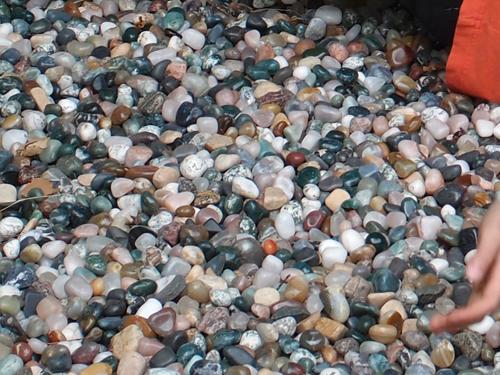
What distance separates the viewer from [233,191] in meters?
1.89

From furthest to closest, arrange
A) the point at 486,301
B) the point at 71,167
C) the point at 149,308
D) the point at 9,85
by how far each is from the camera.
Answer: the point at 9,85 < the point at 71,167 < the point at 149,308 < the point at 486,301

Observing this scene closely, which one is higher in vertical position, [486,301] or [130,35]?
[486,301]

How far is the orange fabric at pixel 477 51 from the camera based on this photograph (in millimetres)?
2064

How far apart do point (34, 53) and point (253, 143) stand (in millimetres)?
614

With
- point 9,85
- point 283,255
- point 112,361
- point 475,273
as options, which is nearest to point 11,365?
point 112,361

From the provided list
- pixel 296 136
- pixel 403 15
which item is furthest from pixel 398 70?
pixel 296 136

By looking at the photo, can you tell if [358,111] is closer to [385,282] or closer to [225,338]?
[385,282]

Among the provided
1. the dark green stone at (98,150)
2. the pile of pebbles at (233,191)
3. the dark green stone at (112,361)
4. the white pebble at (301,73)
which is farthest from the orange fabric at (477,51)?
the dark green stone at (112,361)

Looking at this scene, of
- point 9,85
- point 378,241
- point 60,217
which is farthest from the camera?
point 9,85

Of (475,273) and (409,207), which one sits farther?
(409,207)

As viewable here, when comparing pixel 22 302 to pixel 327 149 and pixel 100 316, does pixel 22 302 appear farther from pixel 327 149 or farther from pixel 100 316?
pixel 327 149

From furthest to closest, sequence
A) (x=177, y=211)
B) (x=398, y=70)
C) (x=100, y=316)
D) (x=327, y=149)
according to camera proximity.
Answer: (x=398, y=70) < (x=327, y=149) < (x=177, y=211) < (x=100, y=316)

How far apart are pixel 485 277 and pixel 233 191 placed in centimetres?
115

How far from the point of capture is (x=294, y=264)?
1730mm
